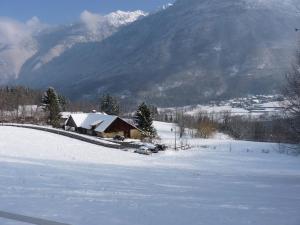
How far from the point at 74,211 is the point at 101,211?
823 millimetres

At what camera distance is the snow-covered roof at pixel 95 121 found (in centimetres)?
9462

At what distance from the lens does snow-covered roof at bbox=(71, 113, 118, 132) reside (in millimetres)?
94625

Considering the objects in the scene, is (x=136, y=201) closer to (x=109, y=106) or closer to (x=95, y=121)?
(x=95, y=121)

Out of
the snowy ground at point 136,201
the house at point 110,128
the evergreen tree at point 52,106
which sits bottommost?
the snowy ground at point 136,201

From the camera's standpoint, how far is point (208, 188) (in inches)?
821

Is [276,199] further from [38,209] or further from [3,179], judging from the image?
[3,179]

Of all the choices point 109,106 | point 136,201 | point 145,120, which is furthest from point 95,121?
point 136,201

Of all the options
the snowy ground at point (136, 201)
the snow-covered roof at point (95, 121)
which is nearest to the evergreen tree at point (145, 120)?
the snow-covered roof at point (95, 121)

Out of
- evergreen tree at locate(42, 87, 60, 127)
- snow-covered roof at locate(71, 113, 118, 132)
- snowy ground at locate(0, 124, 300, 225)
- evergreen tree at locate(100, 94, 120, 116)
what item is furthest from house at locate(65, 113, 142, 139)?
snowy ground at locate(0, 124, 300, 225)

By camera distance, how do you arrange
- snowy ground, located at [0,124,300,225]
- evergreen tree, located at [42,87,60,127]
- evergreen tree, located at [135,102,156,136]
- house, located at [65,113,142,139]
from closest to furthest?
snowy ground, located at [0,124,300,225], evergreen tree, located at [135,102,156,136], house, located at [65,113,142,139], evergreen tree, located at [42,87,60,127]

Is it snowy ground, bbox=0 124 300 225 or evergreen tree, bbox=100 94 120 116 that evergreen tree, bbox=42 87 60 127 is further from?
snowy ground, bbox=0 124 300 225

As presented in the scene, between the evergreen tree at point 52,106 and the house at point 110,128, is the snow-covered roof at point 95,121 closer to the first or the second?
the house at point 110,128

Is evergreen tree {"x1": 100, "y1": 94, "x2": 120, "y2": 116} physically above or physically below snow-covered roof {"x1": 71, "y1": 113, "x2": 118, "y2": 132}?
above

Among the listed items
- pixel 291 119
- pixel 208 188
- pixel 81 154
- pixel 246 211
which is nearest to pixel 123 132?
pixel 81 154
